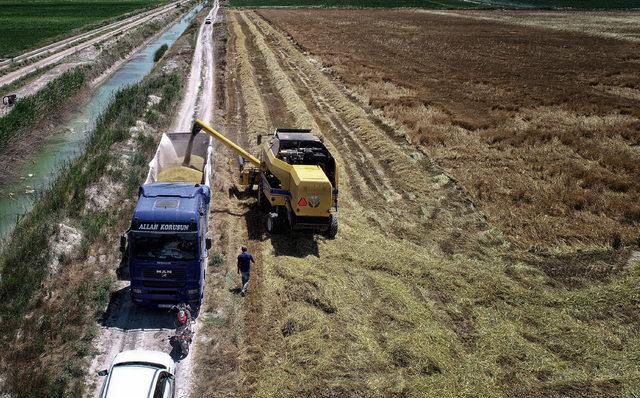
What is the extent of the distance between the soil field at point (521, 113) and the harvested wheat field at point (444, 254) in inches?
6.2

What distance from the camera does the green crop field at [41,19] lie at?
65.8 meters

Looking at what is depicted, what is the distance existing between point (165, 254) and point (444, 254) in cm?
903

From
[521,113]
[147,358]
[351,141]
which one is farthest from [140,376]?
[521,113]

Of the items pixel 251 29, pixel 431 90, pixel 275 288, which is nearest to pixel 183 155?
pixel 275 288

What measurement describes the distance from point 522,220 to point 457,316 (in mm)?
6942

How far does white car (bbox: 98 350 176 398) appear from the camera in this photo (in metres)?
10.2

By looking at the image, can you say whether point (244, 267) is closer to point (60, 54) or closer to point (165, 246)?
point (165, 246)

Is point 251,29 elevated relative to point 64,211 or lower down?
elevated

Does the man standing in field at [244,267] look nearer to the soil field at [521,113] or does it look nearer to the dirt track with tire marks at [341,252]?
the dirt track with tire marks at [341,252]

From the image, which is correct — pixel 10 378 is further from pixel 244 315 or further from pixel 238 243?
pixel 238 243

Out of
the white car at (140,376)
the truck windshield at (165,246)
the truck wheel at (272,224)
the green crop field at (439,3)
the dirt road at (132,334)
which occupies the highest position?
the green crop field at (439,3)

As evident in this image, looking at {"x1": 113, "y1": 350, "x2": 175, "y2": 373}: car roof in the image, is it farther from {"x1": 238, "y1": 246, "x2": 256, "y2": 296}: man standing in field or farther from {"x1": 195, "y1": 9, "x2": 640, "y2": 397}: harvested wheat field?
{"x1": 238, "y1": 246, "x2": 256, "y2": 296}: man standing in field

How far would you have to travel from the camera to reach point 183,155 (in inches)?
877

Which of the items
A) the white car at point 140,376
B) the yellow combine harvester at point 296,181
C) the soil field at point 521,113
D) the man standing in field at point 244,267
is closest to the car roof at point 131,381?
the white car at point 140,376
